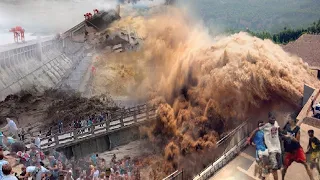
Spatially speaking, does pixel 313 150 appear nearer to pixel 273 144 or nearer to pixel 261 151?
pixel 273 144

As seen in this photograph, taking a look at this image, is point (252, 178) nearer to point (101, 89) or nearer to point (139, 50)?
point (139, 50)

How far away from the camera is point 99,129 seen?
1802 centimetres

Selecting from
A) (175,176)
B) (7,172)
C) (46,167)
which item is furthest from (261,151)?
(7,172)

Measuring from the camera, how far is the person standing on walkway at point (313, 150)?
11.2 metres

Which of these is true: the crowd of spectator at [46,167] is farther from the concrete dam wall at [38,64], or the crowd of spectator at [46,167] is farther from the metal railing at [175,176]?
the concrete dam wall at [38,64]

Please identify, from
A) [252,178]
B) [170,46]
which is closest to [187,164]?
[252,178]

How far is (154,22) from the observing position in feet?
87.7

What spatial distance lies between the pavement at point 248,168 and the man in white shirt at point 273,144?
1.01ft

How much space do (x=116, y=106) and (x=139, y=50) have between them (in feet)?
20.1

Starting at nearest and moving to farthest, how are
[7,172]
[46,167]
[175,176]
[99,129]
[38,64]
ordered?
[7,172] → [175,176] → [46,167] → [99,129] → [38,64]

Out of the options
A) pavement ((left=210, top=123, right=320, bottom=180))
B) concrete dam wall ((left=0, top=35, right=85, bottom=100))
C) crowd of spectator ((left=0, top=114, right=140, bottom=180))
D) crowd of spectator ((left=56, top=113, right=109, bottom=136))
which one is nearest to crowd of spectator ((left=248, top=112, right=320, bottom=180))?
pavement ((left=210, top=123, right=320, bottom=180))

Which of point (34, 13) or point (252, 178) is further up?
point (34, 13)

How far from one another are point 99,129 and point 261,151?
30.0ft

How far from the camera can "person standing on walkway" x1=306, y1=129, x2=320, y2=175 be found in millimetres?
11164
